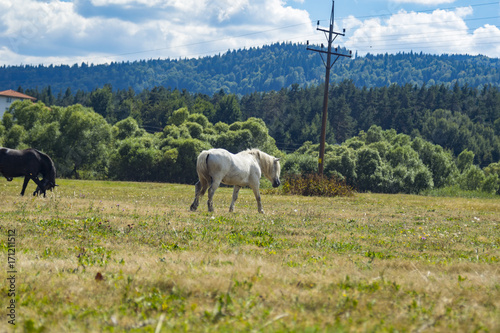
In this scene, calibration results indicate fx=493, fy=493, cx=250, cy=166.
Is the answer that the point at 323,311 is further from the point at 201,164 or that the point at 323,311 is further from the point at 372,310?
the point at 201,164

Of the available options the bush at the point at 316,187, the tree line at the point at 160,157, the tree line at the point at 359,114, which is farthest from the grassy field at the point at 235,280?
the tree line at the point at 359,114

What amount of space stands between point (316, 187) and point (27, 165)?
832 inches

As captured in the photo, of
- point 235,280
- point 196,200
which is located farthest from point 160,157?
point 235,280

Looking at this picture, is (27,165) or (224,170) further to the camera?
(27,165)

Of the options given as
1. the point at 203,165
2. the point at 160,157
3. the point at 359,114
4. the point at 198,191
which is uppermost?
the point at 359,114

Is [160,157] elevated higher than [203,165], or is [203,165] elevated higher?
[203,165]

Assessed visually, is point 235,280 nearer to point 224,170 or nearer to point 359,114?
point 224,170

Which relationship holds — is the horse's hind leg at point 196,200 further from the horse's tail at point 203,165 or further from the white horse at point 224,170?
the horse's tail at point 203,165

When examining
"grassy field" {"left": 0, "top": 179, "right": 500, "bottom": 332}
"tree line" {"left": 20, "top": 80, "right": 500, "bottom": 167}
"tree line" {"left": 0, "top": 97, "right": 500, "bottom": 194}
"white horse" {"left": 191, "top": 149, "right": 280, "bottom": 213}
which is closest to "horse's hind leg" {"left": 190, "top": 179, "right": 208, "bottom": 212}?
"white horse" {"left": 191, "top": 149, "right": 280, "bottom": 213}

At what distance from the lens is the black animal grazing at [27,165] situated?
66.9 ft

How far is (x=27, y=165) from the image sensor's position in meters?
20.6

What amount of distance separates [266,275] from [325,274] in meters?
Result: 0.98

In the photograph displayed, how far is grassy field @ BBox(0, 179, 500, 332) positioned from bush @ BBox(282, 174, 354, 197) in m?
23.7

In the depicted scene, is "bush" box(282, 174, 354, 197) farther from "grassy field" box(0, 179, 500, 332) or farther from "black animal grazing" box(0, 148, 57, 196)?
"grassy field" box(0, 179, 500, 332)
